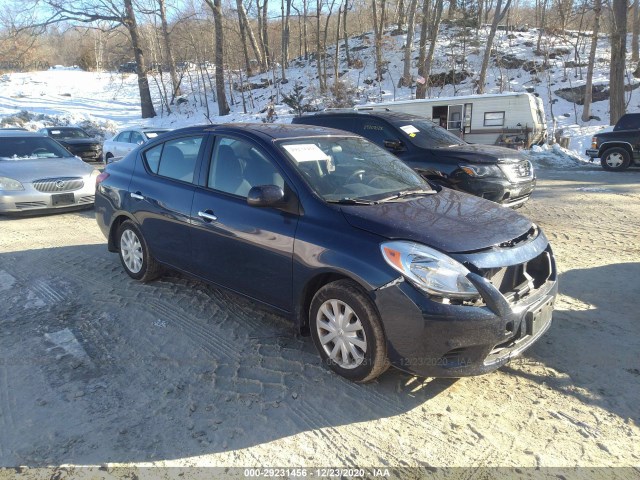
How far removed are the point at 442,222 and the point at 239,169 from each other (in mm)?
1730

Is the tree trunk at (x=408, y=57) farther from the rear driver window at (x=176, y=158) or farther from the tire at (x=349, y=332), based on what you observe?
the tire at (x=349, y=332)

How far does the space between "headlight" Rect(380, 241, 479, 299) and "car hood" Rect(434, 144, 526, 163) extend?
4361mm

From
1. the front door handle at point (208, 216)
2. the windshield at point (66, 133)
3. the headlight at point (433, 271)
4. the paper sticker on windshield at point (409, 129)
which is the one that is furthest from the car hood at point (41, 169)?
the windshield at point (66, 133)

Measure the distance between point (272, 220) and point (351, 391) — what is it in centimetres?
133

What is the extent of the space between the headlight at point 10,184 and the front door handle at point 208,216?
5719 millimetres

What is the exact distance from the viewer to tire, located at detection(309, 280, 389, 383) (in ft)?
9.62

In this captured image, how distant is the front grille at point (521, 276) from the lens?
9.61 feet

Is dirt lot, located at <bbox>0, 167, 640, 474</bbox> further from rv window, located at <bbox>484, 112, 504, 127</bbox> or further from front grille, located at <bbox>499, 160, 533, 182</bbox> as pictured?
rv window, located at <bbox>484, 112, 504, 127</bbox>

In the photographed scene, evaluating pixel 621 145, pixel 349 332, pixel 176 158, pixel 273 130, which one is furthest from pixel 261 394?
pixel 621 145

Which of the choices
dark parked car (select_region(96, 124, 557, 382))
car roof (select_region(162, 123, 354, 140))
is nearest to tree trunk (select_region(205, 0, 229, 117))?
dark parked car (select_region(96, 124, 557, 382))

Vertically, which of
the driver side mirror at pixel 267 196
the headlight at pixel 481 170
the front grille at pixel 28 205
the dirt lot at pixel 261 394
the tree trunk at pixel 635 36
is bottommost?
the dirt lot at pixel 261 394

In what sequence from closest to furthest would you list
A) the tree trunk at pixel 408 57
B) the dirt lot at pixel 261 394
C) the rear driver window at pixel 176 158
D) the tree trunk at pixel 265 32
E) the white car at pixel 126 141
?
the dirt lot at pixel 261 394 → the rear driver window at pixel 176 158 → the white car at pixel 126 141 → the tree trunk at pixel 408 57 → the tree trunk at pixel 265 32

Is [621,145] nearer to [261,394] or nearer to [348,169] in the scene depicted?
[348,169]

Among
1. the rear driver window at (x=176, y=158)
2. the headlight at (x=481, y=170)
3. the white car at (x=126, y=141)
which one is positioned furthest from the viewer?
the white car at (x=126, y=141)
